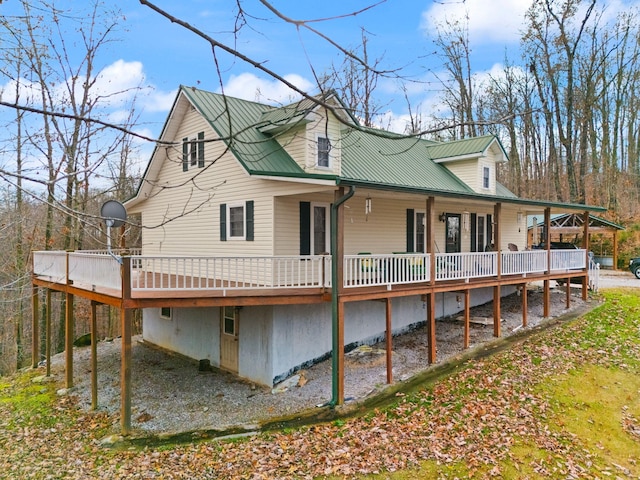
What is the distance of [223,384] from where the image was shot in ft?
40.1

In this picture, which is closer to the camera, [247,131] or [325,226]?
[325,226]

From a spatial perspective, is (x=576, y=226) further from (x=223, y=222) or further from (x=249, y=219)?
(x=223, y=222)

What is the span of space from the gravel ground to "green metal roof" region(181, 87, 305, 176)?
570 centimetres

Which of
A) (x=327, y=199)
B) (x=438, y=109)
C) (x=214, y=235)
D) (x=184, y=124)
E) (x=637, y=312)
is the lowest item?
(x=637, y=312)

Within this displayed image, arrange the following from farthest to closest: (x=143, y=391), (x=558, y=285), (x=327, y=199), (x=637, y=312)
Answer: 1. (x=558, y=285)
2. (x=637, y=312)
3. (x=327, y=199)
4. (x=143, y=391)

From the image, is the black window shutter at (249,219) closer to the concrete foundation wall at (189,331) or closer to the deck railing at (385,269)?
the concrete foundation wall at (189,331)

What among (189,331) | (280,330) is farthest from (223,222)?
(189,331)

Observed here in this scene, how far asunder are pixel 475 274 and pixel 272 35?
12.1 metres

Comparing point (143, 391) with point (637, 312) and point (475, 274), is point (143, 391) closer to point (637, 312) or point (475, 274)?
point (475, 274)

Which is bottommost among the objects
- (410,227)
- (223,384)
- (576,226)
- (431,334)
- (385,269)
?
(223,384)

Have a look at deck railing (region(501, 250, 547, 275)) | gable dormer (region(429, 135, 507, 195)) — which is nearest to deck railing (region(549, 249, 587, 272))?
deck railing (region(501, 250, 547, 275))

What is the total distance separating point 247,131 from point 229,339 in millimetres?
6483

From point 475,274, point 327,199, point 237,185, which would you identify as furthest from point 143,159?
point 475,274

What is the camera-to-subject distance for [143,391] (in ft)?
39.6
